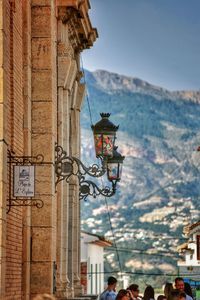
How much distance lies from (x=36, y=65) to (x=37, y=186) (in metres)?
2.03

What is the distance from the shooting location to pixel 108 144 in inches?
1035

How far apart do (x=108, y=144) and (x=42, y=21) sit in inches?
163

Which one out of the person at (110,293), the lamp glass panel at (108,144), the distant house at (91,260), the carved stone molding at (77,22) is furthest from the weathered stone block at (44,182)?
the distant house at (91,260)

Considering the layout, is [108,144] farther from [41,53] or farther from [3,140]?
[3,140]

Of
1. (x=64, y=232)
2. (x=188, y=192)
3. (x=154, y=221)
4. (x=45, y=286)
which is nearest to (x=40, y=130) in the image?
(x=45, y=286)

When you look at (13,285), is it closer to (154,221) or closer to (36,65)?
(36,65)

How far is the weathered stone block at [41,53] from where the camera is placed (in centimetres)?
2267

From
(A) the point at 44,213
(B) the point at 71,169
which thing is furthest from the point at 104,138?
(A) the point at 44,213

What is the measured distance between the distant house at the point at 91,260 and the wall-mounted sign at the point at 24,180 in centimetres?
4669

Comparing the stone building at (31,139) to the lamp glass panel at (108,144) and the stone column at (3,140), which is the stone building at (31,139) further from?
the lamp glass panel at (108,144)

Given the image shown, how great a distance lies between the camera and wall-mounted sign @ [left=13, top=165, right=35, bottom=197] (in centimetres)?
1873

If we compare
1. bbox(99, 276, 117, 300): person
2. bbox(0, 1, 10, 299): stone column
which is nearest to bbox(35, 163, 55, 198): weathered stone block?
bbox(99, 276, 117, 300): person

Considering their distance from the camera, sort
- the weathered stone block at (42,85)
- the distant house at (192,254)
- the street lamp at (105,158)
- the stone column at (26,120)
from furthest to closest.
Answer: the distant house at (192,254) → the street lamp at (105,158) → the weathered stone block at (42,85) → the stone column at (26,120)

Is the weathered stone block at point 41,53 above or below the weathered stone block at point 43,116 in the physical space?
above
